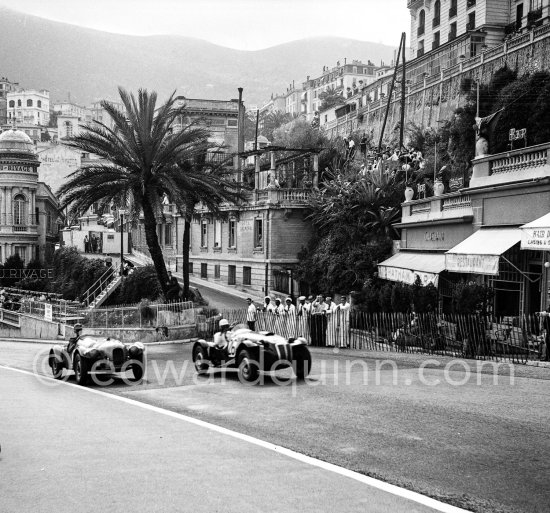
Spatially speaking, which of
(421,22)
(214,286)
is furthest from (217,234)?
(421,22)

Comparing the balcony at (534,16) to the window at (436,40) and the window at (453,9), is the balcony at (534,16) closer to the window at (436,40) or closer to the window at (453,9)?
the window at (453,9)

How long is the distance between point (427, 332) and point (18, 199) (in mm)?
51304

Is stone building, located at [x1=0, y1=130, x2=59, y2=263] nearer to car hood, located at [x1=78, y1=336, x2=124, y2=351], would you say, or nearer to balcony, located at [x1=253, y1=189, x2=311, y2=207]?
balcony, located at [x1=253, y1=189, x2=311, y2=207]

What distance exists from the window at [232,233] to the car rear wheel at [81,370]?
27862 millimetres

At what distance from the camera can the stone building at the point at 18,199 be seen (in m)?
61.8

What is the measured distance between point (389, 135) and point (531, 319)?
133 ft

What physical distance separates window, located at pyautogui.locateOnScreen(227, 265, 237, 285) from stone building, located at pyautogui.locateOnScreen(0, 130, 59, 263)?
86.7 feet

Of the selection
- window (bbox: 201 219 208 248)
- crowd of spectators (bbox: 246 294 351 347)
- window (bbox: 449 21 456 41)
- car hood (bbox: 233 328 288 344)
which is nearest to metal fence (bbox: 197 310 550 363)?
crowd of spectators (bbox: 246 294 351 347)

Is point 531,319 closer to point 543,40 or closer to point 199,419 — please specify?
point 199,419

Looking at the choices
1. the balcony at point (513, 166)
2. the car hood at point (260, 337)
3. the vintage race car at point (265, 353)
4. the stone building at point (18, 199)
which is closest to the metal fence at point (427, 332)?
the car hood at point (260, 337)

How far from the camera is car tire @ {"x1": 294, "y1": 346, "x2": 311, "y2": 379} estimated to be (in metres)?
14.9

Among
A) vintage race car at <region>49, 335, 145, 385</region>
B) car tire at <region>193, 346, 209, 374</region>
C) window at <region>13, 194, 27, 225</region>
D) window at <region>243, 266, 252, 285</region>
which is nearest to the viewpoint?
vintage race car at <region>49, 335, 145, 385</region>

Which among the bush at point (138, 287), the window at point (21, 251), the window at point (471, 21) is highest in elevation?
the window at point (471, 21)

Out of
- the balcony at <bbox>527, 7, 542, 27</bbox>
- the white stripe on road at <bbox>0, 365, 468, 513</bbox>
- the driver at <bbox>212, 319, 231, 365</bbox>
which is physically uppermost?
the balcony at <bbox>527, 7, 542, 27</bbox>
